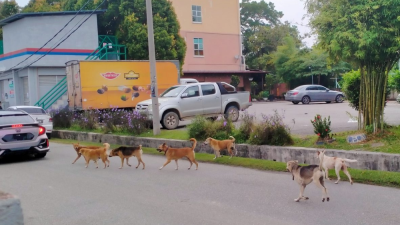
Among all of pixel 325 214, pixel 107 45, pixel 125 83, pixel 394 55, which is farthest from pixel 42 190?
pixel 107 45

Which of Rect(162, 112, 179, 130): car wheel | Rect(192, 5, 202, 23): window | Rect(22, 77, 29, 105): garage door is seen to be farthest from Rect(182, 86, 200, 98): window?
Rect(192, 5, 202, 23): window

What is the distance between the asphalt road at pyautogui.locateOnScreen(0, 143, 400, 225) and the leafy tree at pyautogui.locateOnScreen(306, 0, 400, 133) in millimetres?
3312

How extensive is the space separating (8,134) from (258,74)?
115ft

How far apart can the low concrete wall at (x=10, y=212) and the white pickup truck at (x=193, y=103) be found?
13.1 meters

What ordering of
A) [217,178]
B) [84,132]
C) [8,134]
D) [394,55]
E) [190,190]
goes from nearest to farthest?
[190,190]
[217,178]
[394,55]
[8,134]
[84,132]

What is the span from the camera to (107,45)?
3005 centimetres

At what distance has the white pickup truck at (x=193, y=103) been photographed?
665 inches

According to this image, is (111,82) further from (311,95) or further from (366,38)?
(311,95)

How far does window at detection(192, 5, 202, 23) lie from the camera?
39406 millimetres

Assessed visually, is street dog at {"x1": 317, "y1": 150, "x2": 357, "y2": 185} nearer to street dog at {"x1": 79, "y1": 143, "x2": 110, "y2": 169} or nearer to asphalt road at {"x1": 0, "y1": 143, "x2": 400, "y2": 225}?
asphalt road at {"x1": 0, "y1": 143, "x2": 400, "y2": 225}

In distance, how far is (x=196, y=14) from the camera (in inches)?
1560

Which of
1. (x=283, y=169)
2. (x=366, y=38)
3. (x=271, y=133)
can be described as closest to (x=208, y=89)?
(x=271, y=133)

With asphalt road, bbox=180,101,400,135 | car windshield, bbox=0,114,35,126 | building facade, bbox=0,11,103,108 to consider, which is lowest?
asphalt road, bbox=180,101,400,135

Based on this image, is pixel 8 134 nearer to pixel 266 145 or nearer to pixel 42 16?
pixel 266 145
